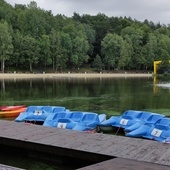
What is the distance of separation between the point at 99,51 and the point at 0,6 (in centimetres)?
3153

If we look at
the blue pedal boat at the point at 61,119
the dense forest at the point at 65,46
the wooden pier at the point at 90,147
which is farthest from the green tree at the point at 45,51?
the wooden pier at the point at 90,147

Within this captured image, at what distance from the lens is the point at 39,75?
7538 centimetres

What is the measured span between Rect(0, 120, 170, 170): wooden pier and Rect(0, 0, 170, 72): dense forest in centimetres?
6613

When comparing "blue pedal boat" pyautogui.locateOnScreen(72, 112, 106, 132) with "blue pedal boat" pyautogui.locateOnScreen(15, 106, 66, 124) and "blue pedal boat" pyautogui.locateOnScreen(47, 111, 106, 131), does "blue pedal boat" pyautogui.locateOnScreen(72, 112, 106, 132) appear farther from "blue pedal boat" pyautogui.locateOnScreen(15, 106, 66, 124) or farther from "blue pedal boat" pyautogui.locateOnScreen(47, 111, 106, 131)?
"blue pedal boat" pyautogui.locateOnScreen(15, 106, 66, 124)

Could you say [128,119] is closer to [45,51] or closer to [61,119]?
[61,119]

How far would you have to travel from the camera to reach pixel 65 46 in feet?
286

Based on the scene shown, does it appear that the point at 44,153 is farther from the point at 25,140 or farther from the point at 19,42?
the point at 19,42

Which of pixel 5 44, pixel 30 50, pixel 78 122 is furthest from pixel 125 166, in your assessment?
pixel 30 50

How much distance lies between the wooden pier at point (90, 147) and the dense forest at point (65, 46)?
66.1m

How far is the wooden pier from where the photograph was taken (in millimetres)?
8062

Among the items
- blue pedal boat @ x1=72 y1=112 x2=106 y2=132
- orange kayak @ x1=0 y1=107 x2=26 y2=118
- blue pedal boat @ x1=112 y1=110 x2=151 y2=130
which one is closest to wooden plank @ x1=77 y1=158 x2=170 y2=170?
blue pedal boat @ x1=72 y1=112 x2=106 y2=132

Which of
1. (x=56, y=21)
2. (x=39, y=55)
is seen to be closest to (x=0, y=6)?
(x=56, y=21)

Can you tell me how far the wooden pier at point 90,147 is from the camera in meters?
8.06

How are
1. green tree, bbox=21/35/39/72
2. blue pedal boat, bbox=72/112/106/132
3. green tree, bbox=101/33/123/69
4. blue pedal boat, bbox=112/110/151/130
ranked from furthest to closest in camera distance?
green tree, bbox=101/33/123/69 → green tree, bbox=21/35/39/72 → blue pedal boat, bbox=112/110/151/130 → blue pedal boat, bbox=72/112/106/132
